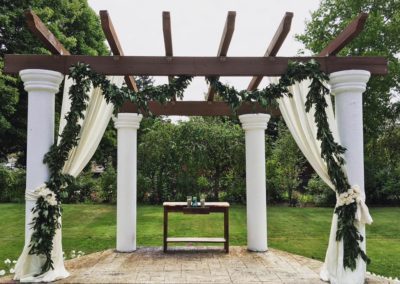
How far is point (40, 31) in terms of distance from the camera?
14.6ft

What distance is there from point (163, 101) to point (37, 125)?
1.58 metres

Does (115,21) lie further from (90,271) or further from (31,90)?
(90,271)

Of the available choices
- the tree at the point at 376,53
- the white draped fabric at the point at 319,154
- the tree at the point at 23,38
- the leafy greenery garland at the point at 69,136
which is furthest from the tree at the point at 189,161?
the leafy greenery garland at the point at 69,136

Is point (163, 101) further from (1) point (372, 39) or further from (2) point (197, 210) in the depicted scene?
(1) point (372, 39)

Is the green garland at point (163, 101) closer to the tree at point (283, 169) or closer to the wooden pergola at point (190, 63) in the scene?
the wooden pergola at point (190, 63)

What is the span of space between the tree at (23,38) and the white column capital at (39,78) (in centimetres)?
790

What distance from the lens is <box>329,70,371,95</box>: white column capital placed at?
5.09 metres

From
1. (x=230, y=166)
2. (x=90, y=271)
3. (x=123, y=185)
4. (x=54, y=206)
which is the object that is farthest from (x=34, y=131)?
(x=230, y=166)

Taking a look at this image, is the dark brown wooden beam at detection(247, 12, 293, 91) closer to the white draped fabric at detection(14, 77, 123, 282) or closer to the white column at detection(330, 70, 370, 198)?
the white column at detection(330, 70, 370, 198)

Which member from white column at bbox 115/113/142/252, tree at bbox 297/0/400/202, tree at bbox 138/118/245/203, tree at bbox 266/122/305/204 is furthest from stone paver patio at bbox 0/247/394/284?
tree at bbox 297/0/400/202

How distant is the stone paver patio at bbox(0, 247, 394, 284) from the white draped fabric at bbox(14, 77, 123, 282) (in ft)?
0.84

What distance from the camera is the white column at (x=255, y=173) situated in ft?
24.6

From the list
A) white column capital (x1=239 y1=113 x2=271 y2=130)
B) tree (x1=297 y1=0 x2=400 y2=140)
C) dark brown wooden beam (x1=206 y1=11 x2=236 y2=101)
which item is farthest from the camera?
tree (x1=297 y1=0 x2=400 y2=140)

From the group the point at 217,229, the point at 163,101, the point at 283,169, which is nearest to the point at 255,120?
the point at 163,101
